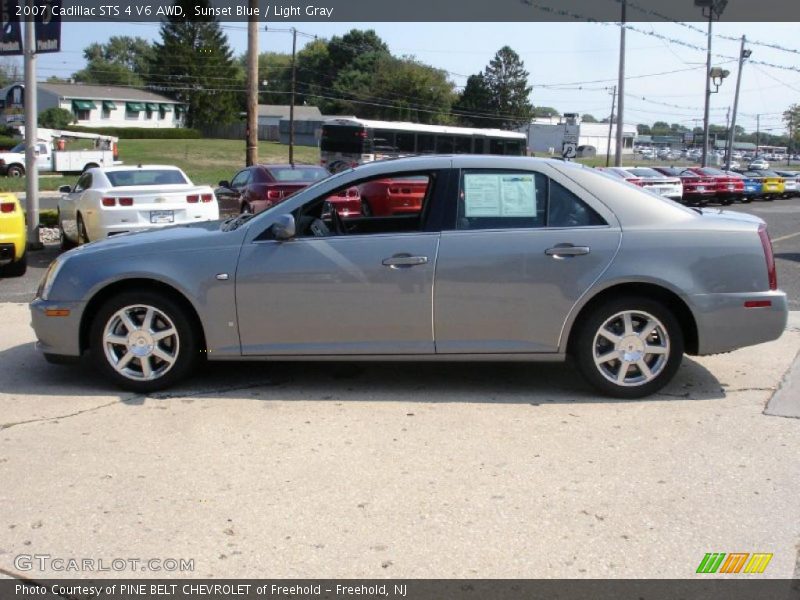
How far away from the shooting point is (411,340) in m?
5.47

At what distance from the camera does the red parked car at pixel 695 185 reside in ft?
114

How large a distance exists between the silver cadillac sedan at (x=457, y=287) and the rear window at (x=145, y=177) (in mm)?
7594

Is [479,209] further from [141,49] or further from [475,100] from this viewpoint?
[141,49]

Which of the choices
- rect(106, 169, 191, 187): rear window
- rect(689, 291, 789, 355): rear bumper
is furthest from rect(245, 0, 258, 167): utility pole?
rect(689, 291, 789, 355): rear bumper

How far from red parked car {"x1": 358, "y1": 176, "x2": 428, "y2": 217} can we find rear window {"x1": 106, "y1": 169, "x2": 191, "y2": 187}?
22.8 ft

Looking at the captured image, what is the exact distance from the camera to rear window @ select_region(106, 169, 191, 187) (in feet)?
42.0

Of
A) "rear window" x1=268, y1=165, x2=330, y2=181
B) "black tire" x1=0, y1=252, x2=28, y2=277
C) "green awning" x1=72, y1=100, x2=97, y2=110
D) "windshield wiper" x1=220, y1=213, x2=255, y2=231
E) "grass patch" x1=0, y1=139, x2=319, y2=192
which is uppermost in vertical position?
"green awning" x1=72, y1=100, x2=97, y2=110

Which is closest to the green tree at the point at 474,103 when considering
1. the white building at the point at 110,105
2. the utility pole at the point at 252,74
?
the white building at the point at 110,105

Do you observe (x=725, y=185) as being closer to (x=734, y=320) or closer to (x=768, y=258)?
(x=768, y=258)

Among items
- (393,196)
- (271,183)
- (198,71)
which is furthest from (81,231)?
(198,71)

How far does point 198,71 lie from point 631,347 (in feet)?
314

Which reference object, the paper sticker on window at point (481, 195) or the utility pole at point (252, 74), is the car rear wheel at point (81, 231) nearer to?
the paper sticker on window at point (481, 195)

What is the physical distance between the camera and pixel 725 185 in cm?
3559

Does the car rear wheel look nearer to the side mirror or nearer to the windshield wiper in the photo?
the windshield wiper
